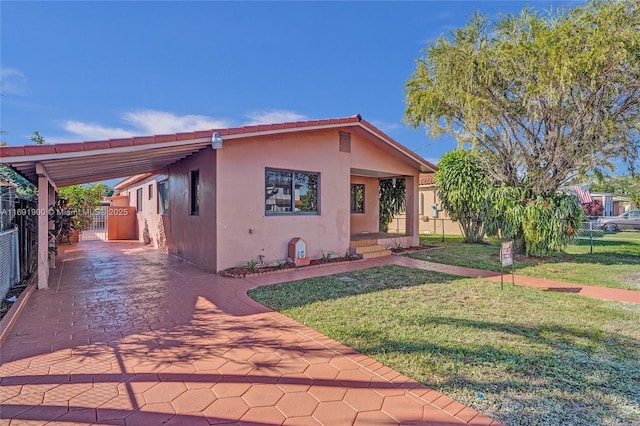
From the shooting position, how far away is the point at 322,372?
371 cm

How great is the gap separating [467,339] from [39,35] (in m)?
15.2

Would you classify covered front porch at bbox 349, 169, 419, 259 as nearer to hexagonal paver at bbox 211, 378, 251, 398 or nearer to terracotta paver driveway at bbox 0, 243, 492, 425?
terracotta paver driveway at bbox 0, 243, 492, 425

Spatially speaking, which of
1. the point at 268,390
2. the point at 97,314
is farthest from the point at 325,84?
the point at 268,390

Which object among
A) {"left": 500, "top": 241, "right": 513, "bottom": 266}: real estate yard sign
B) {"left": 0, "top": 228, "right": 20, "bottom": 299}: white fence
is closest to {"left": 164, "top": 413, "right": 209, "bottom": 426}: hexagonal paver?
{"left": 0, "top": 228, "right": 20, "bottom": 299}: white fence

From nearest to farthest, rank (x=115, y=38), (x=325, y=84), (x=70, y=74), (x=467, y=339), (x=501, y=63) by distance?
1. (x=467, y=339)
2. (x=501, y=63)
3. (x=115, y=38)
4. (x=70, y=74)
5. (x=325, y=84)

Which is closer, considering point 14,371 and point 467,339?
point 14,371

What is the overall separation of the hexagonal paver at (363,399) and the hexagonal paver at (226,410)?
3.21 feet

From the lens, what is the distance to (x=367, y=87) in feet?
71.0

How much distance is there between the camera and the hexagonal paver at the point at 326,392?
322 cm

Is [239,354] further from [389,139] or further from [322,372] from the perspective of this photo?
[389,139]

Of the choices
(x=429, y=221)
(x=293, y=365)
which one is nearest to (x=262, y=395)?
(x=293, y=365)

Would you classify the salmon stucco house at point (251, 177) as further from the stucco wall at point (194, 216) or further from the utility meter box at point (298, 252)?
the utility meter box at point (298, 252)

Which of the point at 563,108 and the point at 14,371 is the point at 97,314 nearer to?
the point at 14,371

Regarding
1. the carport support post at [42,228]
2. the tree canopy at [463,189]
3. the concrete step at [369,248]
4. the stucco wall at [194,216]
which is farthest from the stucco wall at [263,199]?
the tree canopy at [463,189]
